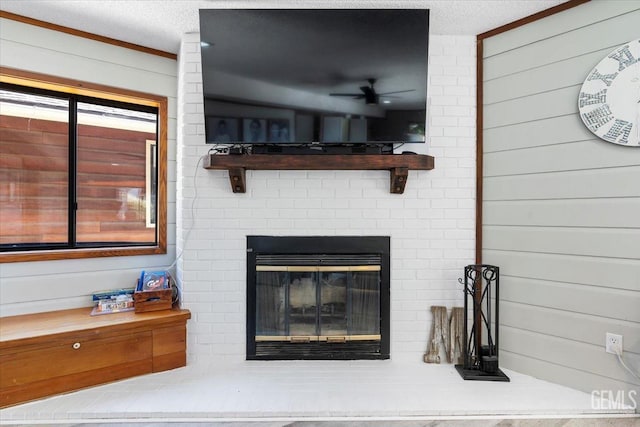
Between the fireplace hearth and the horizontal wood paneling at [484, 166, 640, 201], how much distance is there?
0.82 m

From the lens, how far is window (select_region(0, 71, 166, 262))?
222 centimetres

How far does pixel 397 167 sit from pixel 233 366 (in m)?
1.65

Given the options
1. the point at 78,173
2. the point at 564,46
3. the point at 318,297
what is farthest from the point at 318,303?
the point at 564,46

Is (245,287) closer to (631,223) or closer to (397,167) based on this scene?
(397,167)

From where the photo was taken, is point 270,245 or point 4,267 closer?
point 4,267

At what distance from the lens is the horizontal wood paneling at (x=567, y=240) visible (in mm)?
1824

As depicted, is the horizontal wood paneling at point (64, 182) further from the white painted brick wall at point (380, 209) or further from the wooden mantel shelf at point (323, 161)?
the wooden mantel shelf at point (323, 161)

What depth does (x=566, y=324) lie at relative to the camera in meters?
1.99

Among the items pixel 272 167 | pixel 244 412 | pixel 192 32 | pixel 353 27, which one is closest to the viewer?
pixel 244 412

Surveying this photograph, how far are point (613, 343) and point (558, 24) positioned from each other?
6.05 ft

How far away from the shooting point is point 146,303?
2.20 meters

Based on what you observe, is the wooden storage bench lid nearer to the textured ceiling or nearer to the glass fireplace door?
the glass fireplace door

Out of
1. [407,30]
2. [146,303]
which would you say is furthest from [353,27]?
[146,303]

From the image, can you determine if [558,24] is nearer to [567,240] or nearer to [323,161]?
[567,240]
